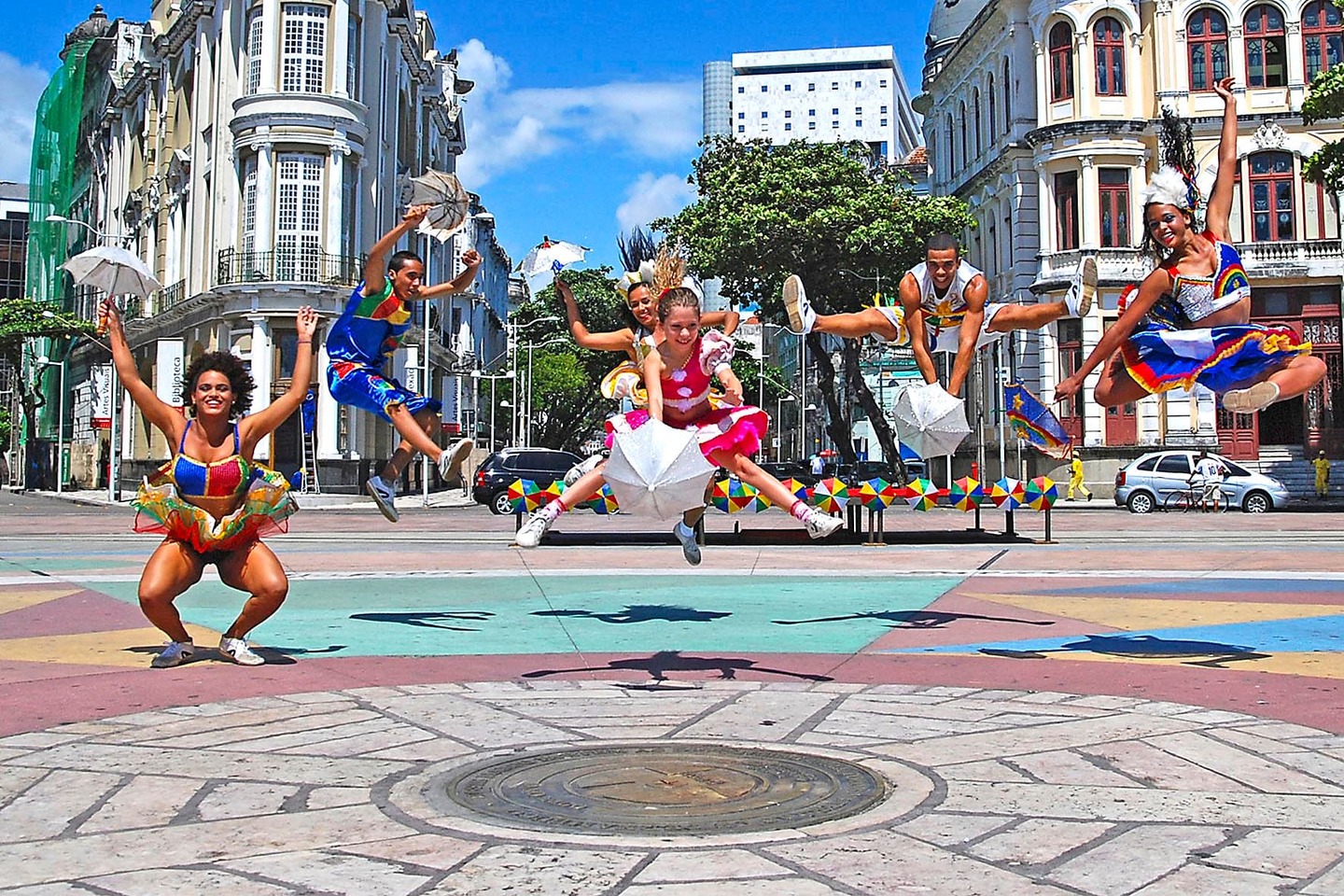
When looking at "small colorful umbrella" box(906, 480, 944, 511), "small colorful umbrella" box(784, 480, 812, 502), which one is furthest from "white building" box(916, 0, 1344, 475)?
"small colorful umbrella" box(784, 480, 812, 502)

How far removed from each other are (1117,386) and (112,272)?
26.1 feet

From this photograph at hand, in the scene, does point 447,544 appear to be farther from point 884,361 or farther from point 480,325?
point 480,325

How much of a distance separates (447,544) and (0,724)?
45.5 ft

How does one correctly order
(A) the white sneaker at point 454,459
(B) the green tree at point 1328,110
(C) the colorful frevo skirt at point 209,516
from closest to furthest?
1. (C) the colorful frevo skirt at point 209,516
2. (A) the white sneaker at point 454,459
3. (B) the green tree at point 1328,110

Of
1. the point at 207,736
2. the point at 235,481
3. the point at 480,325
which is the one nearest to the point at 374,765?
the point at 207,736

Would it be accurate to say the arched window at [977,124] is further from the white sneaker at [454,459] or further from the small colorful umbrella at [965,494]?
the white sneaker at [454,459]

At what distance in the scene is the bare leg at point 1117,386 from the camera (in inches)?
325

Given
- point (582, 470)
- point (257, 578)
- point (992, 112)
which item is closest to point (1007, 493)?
point (582, 470)

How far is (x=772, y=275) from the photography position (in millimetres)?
41125

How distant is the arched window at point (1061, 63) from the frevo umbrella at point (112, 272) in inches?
1499

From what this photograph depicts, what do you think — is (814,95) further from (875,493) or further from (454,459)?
(454,459)

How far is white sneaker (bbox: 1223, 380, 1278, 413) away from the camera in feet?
26.0

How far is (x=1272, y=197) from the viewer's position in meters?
42.0

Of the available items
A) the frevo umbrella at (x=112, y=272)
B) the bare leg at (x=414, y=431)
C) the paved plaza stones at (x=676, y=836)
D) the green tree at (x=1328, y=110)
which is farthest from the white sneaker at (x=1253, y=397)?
the green tree at (x=1328, y=110)
